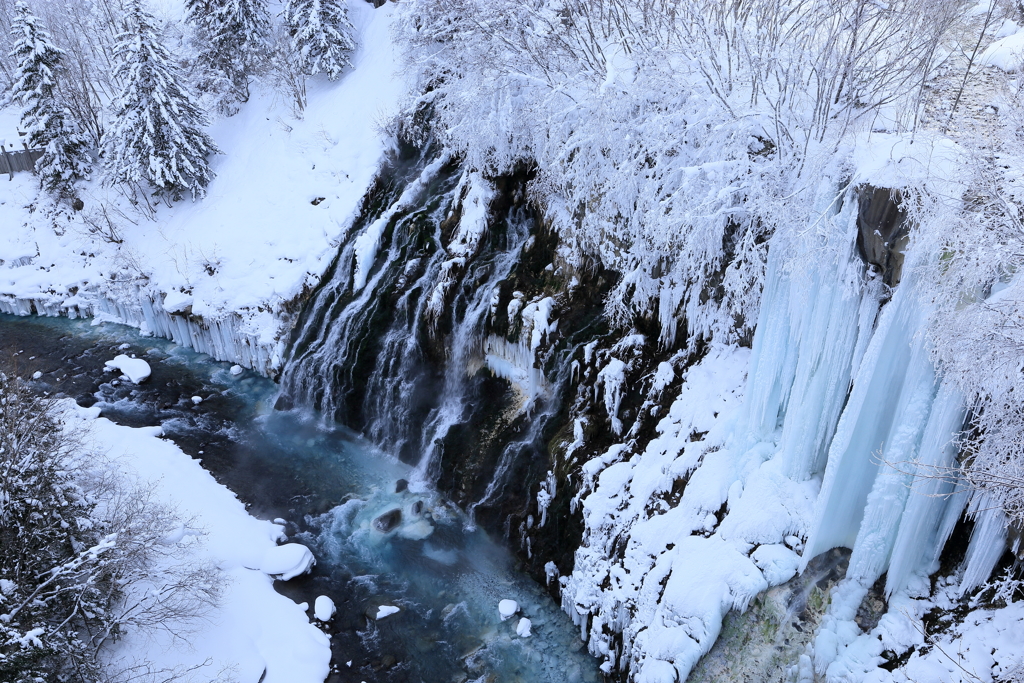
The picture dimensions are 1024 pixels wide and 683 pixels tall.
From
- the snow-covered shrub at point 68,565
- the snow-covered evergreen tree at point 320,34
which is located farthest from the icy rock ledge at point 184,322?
the snow-covered evergreen tree at point 320,34

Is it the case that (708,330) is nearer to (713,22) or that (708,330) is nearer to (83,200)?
(713,22)

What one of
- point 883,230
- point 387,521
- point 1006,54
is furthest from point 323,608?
point 1006,54

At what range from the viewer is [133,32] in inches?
673

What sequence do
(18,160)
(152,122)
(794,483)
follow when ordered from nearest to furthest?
(794,483) → (152,122) → (18,160)

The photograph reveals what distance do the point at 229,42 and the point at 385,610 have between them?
18624 millimetres

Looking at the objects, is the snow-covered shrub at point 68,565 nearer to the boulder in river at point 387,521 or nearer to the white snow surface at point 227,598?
the white snow surface at point 227,598

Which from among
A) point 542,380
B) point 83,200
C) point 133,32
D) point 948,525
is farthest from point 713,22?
point 83,200

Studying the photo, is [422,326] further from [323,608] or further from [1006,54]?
[1006,54]

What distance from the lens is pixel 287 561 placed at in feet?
31.3

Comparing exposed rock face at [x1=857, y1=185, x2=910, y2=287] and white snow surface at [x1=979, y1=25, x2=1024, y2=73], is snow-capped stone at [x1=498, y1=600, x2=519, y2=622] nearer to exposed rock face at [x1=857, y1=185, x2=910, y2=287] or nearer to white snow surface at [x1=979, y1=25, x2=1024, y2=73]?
exposed rock face at [x1=857, y1=185, x2=910, y2=287]

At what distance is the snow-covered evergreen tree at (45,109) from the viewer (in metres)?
18.8

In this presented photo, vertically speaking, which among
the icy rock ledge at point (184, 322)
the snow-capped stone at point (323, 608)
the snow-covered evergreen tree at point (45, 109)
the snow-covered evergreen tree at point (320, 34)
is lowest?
the snow-capped stone at point (323, 608)

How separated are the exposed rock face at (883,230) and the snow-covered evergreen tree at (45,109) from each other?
22.6 meters

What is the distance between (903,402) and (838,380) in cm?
74
